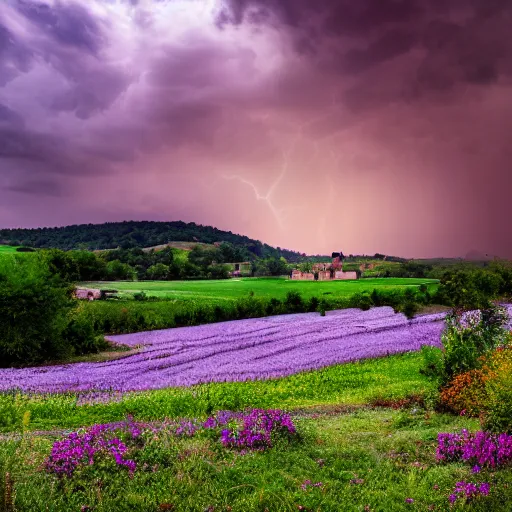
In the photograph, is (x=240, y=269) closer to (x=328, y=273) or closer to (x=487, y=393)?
(x=328, y=273)

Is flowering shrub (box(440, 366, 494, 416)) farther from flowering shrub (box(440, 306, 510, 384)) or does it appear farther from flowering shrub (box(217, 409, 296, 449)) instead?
flowering shrub (box(217, 409, 296, 449))

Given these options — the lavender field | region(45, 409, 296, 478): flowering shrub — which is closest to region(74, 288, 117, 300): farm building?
the lavender field

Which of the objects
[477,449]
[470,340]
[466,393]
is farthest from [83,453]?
[470,340]

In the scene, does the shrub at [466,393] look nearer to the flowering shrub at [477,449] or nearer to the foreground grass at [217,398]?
the foreground grass at [217,398]

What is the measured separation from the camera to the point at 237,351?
2102 centimetres

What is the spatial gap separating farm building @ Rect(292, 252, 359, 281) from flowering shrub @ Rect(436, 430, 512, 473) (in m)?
38.9

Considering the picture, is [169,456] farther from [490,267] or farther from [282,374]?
[490,267]

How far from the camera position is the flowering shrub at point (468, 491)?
17.8ft

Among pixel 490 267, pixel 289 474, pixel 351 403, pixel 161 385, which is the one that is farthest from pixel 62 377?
pixel 490 267

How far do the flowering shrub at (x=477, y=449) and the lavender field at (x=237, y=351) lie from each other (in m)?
8.82

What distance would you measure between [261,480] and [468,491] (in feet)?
7.65

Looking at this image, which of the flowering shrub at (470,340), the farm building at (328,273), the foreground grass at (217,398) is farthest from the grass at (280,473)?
the farm building at (328,273)

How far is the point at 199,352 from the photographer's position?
66.9ft

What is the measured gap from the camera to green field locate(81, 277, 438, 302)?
39.1 metres
